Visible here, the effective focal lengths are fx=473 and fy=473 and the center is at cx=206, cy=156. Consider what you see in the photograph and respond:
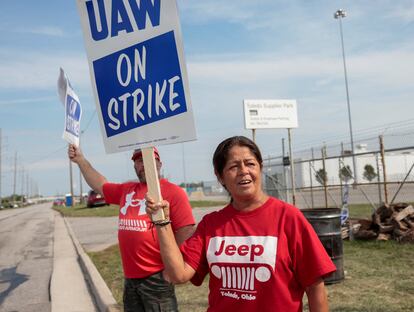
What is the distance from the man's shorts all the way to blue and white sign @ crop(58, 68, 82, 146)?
1407 mm

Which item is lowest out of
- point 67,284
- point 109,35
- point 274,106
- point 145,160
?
point 67,284

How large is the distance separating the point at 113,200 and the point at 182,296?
2881mm

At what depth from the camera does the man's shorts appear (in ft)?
11.7

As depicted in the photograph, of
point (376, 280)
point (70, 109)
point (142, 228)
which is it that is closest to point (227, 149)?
point (142, 228)

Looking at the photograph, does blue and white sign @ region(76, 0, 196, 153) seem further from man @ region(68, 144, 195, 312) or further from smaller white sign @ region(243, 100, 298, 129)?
smaller white sign @ region(243, 100, 298, 129)

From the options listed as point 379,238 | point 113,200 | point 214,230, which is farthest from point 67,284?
point 214,230

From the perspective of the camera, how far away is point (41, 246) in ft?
49.3

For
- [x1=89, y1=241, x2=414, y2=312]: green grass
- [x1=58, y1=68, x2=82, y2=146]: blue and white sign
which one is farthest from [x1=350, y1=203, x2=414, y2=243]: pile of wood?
[x1=58, y1=68, x2=82, y2=146]: blue and white sign

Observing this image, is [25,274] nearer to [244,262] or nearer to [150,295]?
[150,295]

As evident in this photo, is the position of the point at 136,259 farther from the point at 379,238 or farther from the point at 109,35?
the point at 379,238

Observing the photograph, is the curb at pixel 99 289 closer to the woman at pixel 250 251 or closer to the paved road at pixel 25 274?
the paved road at pixel 25 274

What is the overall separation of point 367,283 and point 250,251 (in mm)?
5202

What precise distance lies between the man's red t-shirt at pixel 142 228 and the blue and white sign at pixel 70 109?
2.79ft

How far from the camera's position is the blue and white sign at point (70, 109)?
13.8ft
